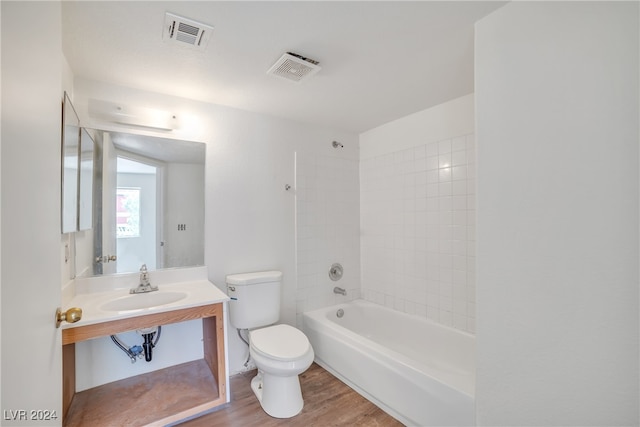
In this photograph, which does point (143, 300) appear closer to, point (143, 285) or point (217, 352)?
point (143, 285)

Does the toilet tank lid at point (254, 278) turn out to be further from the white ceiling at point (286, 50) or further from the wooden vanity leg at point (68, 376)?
the white ceiling at point (286, 50)

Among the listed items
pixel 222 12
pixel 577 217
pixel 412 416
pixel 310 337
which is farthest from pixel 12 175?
pixel 310 337

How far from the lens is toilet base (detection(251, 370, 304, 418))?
6.22 feet

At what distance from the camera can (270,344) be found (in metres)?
1.98

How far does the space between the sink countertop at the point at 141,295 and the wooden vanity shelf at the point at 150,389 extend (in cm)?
4

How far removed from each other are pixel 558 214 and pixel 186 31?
1.85 metres

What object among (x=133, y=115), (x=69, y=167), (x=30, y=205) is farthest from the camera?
(x=133, y=115)

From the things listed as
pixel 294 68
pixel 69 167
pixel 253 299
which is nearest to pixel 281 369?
pixel 253 299

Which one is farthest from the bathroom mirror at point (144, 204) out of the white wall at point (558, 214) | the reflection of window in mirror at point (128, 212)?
the white wall at point (558, 214)

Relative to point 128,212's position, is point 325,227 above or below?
below

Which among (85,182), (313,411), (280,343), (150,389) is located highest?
(85,182)

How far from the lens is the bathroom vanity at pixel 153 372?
1641 millimetres

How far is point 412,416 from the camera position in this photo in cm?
177

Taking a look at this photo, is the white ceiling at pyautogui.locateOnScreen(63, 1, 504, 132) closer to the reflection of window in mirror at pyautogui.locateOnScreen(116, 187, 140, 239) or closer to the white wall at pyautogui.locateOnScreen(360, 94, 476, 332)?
the white wall at pyautogui.locateOnScreen(360, 94, 476, 332)
